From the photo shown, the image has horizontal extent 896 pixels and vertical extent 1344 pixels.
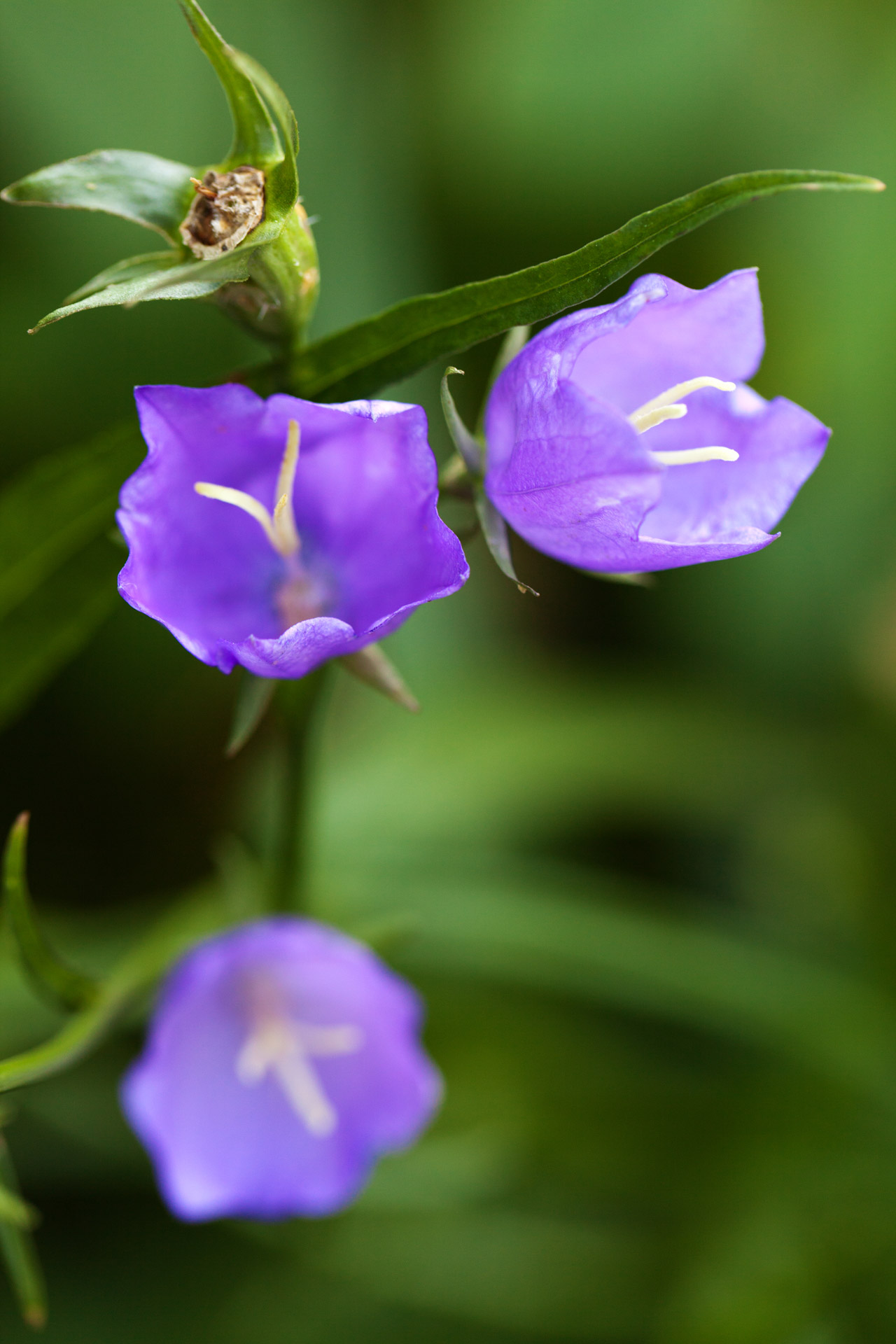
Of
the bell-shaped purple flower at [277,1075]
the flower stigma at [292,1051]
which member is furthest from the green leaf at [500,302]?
the flower stigma at [292,1051]

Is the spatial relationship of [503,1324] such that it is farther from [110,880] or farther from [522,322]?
[522,322]

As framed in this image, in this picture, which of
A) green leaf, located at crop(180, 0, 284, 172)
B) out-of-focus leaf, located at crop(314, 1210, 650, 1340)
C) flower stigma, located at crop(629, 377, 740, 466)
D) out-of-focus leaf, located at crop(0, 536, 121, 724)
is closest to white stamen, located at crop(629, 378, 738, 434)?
flower stigma, located at crop(629, 377, 740, 466)

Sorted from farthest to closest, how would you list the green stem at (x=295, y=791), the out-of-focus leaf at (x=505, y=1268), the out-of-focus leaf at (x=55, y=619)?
the out-of-focus leaf at (x=505, y=1268) < the out-of-focus leaf at (x=55, y=619) < the green stem at (x=295, y=791)

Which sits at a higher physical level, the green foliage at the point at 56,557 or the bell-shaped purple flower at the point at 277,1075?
the green foliage at the point at 56,557

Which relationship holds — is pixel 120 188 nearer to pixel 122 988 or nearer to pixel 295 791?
pixel 295 791

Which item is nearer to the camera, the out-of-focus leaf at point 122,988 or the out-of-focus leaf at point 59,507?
the out-of-focus leaf at point 122,988

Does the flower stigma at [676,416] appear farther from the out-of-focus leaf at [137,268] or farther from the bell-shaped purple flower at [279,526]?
the out-of-focus leaf at [137,268]

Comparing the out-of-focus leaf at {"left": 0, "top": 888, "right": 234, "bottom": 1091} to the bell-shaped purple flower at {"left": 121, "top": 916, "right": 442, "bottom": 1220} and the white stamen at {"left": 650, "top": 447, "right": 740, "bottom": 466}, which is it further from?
the white stamen at {"left": 650, "top": 447, "right": 740, "bottom": 466}

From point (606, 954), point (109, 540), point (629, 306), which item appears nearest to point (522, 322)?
point (629, 306)
